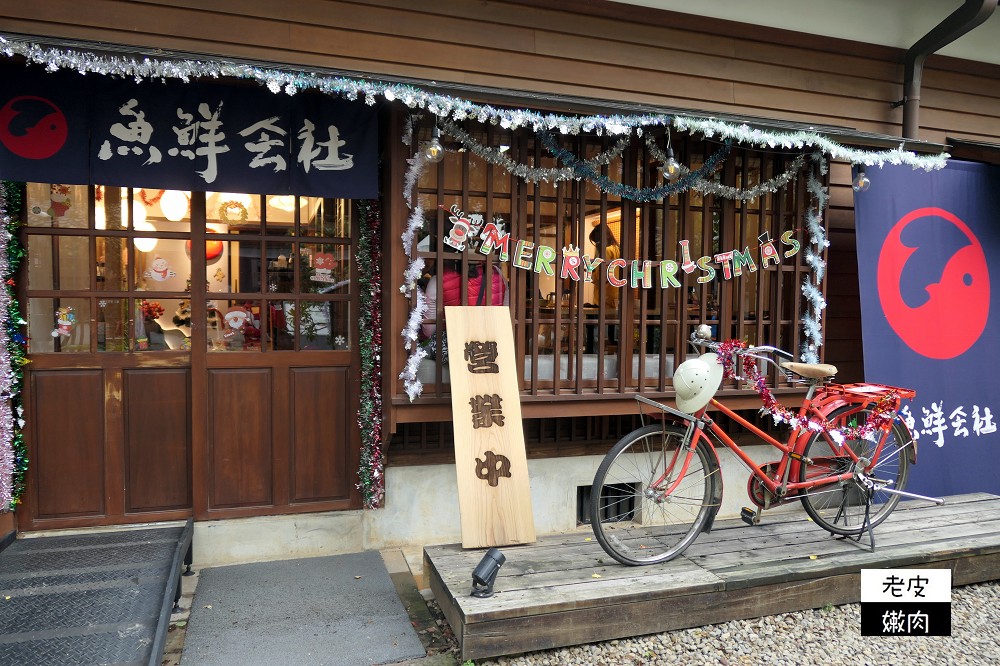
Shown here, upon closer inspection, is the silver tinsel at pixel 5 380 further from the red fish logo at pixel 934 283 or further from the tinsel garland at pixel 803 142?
the red fish logo at pixel 934 283

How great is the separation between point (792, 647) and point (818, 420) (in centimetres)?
162

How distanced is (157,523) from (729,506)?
529cm

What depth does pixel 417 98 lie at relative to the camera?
177 inches

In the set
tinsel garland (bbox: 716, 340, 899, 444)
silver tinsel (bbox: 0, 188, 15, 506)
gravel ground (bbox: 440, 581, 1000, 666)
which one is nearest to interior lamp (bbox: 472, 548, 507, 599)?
gravel ground (bbox: 440, 581, 1000, 666)

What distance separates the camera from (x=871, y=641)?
430cm

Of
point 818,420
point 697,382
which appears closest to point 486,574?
point 697,382

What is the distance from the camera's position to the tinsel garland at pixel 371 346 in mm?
5543

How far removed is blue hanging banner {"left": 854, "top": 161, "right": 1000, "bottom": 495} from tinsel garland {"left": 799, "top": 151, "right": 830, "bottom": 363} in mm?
351

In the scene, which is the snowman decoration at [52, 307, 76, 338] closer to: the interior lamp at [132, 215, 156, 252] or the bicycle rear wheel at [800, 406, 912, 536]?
the interior lamp at [132, 215, 156, 252]

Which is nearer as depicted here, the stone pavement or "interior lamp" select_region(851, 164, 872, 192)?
the stone pavement

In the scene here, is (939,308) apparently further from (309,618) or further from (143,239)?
(143,239)

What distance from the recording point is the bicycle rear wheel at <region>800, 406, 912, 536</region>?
505cm

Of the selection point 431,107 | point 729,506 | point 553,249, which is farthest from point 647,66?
point 729,506

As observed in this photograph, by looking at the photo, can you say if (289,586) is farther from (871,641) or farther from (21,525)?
(871,641)
